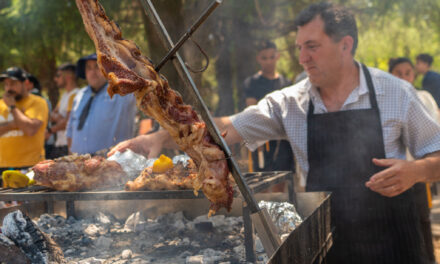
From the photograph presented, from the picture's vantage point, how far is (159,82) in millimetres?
1816

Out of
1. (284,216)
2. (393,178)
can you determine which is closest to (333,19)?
(393,178)

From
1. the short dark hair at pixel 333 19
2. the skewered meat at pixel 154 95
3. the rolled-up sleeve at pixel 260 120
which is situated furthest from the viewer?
the rolled-up sleeve at pixel 260 120

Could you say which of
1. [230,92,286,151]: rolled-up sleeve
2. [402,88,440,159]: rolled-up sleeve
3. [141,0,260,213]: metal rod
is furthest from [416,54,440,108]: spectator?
[141,0,260,213]: metal rod

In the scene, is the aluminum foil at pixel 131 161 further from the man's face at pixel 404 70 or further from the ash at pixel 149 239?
the man's face at pixel 404 70

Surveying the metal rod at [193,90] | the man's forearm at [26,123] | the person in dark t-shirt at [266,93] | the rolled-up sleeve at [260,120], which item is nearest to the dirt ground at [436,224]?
the person in dark t-shirt at [266,93]

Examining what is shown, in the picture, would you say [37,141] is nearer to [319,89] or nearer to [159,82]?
[319,89]

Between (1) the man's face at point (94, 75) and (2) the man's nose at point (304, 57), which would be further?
(1) the man's face at point (94, 75)

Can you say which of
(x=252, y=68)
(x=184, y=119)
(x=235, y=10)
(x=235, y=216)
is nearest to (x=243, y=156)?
(x=235, y=10)

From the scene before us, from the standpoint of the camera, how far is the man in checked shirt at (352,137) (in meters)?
2.98

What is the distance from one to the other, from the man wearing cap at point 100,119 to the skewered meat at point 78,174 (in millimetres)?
1802

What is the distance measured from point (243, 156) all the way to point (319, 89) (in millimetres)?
4506

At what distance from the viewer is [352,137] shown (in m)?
3.08

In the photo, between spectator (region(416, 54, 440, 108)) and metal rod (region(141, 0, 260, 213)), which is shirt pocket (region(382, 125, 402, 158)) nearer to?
metal rod (region(141, 0, 260, 213))

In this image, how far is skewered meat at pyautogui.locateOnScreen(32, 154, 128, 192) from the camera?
2.97m
